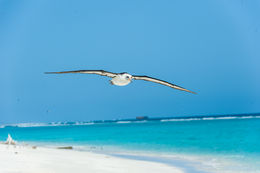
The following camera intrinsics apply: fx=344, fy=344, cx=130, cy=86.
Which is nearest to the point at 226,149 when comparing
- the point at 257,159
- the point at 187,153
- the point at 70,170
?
the point at 187,153

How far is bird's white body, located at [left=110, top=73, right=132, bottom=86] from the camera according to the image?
26.6 ft

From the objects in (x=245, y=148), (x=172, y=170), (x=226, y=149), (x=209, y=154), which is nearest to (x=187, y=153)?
(x=209, y=154)

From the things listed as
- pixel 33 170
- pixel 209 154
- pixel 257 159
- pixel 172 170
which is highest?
pixel 209 154

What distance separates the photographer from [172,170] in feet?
36.8

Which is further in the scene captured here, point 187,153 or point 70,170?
point 187,153

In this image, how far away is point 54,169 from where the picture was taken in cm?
917

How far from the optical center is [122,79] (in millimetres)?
8109

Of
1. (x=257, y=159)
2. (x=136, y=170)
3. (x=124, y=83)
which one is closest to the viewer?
(x=124, y=83)

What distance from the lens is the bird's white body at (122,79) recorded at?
8.11m

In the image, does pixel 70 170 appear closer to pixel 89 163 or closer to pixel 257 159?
pixel 89 163

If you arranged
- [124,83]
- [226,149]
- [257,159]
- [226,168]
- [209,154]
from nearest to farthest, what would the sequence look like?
[124,83]
[226,168]
[257,159]
[209,154]
[226,149]

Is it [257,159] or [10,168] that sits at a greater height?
[257,159]

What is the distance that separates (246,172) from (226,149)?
7.79 m

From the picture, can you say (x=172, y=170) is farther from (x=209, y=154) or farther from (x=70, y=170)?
(x=209, y=154)
